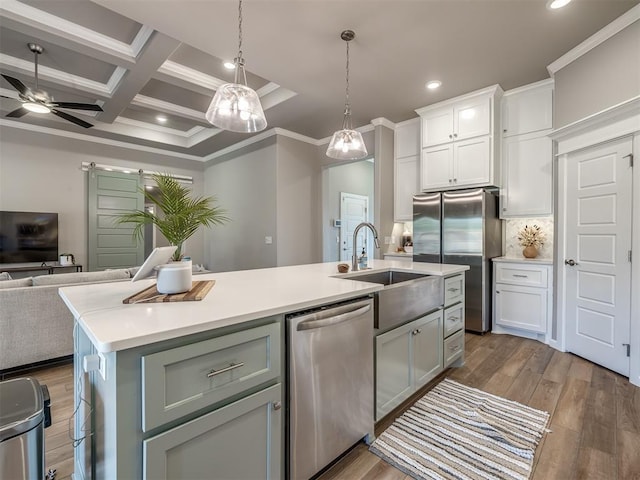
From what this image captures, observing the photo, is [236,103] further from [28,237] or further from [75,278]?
[28,237]

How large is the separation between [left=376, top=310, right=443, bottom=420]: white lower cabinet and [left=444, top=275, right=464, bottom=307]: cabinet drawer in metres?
0.17

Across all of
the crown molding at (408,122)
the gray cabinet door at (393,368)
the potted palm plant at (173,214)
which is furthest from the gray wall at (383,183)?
the potted palm plant at (173,214)

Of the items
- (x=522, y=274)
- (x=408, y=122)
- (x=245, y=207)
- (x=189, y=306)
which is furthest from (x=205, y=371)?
(x=245, y=207)

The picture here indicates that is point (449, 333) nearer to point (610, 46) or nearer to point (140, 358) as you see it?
point (140, 358)

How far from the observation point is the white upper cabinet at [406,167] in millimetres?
4465

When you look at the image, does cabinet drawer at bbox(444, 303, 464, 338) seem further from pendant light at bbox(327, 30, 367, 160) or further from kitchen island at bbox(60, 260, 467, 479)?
pendant light at bbox(327, 30, 367, 160)

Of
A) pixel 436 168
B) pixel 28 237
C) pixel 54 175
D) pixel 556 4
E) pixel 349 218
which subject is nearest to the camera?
pixel 556 4

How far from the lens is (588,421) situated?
192 cm

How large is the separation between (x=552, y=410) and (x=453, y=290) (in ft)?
3.27

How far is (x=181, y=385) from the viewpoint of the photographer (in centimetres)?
95

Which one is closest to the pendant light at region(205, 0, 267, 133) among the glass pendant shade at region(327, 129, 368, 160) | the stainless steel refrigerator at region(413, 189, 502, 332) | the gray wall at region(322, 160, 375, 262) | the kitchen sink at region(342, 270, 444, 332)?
the glass pendant shade at region(327, 129, 368, 160)

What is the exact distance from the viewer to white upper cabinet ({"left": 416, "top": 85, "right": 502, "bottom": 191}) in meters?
3.59

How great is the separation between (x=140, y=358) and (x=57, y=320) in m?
2.60

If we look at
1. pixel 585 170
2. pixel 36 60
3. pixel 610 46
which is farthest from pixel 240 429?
pixel 36 60
